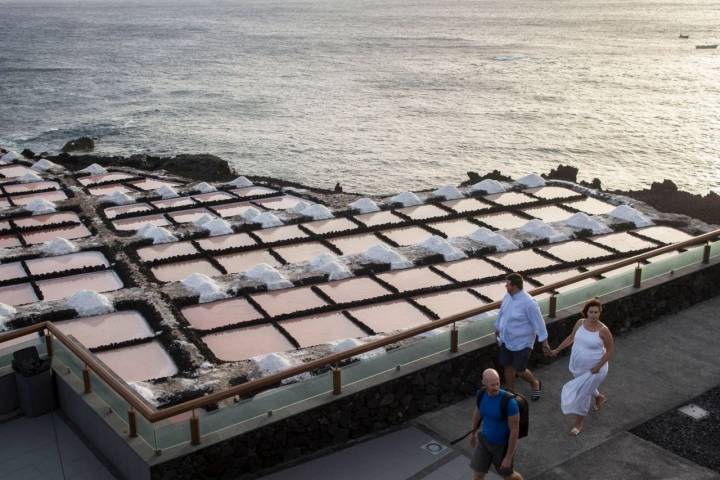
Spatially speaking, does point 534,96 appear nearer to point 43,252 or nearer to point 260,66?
point 260,66

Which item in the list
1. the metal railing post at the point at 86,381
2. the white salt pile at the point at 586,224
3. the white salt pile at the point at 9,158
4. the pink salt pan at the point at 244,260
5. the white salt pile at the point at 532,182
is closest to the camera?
the metal railing post at the point at 86,381

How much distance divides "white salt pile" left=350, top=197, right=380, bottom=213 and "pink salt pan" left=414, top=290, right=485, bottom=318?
7.48 meters

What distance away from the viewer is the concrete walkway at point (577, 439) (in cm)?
994

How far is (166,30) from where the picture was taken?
188 meters

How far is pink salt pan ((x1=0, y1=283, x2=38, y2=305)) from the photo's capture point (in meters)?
20.5

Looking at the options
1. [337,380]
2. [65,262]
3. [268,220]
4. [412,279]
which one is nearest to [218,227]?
[268,220]

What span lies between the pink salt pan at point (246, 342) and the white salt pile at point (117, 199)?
12.8 meters

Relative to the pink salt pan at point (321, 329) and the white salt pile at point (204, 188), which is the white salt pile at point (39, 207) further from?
the pink salt pan at point (321, 329)

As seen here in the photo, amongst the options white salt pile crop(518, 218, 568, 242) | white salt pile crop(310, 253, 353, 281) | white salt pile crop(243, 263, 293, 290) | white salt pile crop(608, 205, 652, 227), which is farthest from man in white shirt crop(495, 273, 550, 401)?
white salt pile crop(608, 205, 652, 227)

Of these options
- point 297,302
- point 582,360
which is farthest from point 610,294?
point 297,302

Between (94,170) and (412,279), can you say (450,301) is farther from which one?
(94,170)

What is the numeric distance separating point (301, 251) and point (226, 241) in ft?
8.45

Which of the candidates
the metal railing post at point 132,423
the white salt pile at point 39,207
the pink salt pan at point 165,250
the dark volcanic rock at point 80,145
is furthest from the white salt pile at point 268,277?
the dark volcanic rock at point 80,145

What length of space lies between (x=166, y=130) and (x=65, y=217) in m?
43.7
